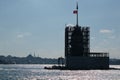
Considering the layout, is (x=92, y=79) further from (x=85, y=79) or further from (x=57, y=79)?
(x=57, y=79)

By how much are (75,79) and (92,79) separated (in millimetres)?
6106

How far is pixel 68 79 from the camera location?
150 meters

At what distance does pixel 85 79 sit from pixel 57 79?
956cm

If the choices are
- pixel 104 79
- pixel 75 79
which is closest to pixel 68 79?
pixel 75 79

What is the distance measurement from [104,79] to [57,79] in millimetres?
16987

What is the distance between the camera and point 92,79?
499 feet

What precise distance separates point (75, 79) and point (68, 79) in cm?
236

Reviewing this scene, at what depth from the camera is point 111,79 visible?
156 metres

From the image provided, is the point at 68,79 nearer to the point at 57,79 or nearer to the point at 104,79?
the point at 57,79

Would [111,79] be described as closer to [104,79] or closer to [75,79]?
[104,79]

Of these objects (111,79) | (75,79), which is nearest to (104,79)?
(111,79)

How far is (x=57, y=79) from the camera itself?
152 meters

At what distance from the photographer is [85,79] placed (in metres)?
152

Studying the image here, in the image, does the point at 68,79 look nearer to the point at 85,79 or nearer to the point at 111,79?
the point at 85,79
